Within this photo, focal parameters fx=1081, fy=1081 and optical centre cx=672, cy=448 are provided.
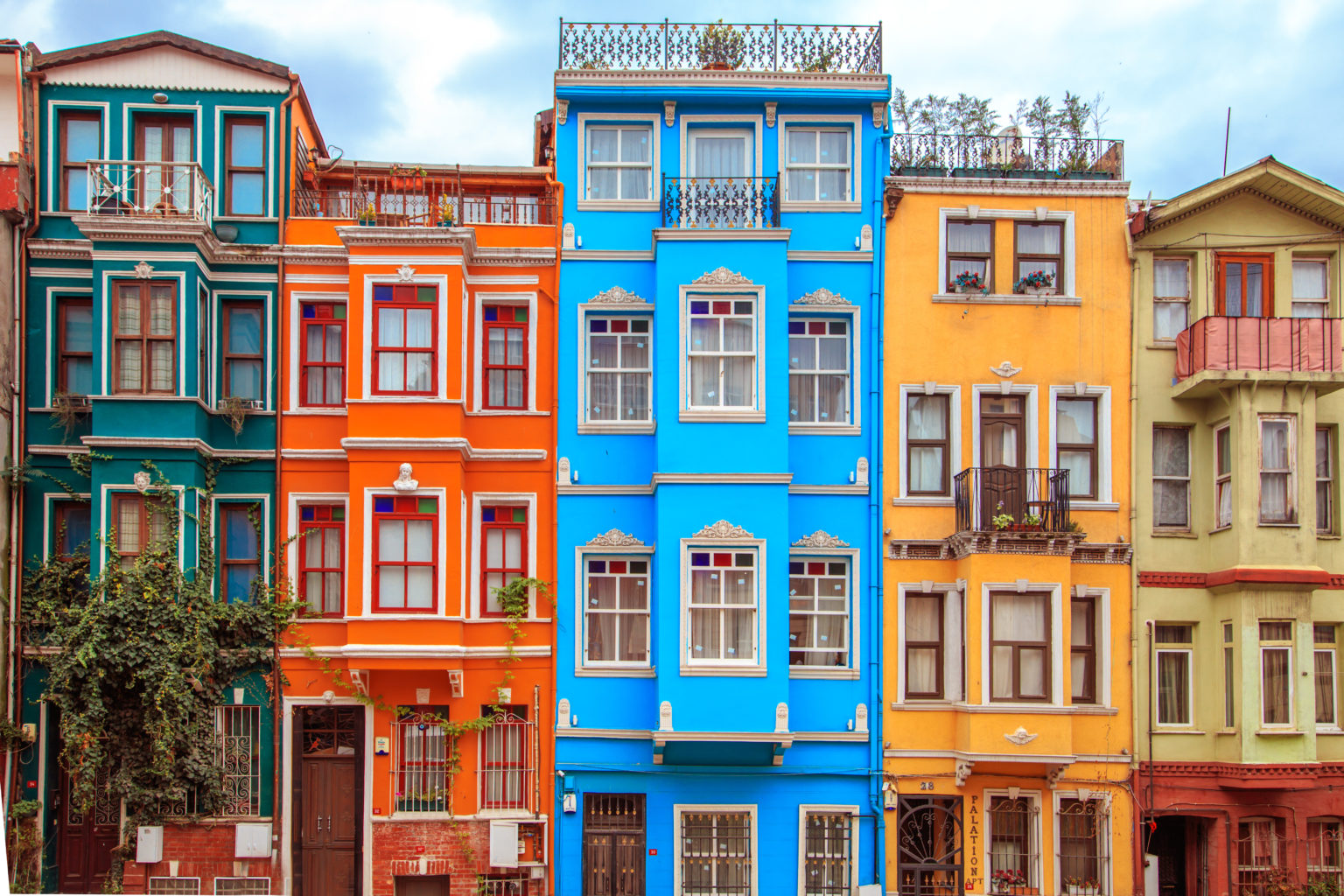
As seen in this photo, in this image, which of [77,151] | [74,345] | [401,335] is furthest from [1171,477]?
[77,151]

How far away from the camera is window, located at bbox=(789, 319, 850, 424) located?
18.9m

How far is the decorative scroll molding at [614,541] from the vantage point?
18422 millimetres

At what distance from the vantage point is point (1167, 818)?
1880 cm

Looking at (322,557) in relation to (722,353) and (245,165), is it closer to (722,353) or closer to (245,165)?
(245,165)

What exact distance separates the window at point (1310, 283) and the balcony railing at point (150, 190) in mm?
19036

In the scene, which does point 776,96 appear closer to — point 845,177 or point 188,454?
point 845,177

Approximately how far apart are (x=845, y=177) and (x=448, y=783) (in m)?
12.5

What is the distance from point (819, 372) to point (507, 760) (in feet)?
28.0

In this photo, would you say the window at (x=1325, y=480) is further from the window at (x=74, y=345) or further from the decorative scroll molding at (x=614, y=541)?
the window at (x=74, y=345)

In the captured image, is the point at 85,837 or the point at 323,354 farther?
the point at 323,354

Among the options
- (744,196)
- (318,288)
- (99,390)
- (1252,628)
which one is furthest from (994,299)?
(99,390)

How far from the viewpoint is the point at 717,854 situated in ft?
59.0

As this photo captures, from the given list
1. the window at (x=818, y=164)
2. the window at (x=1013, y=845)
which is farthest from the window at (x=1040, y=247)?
the window at (x=1013, y=845)

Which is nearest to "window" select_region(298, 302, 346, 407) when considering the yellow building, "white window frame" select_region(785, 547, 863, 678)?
"white window frame" select_region(785, 547, 863, 678)
